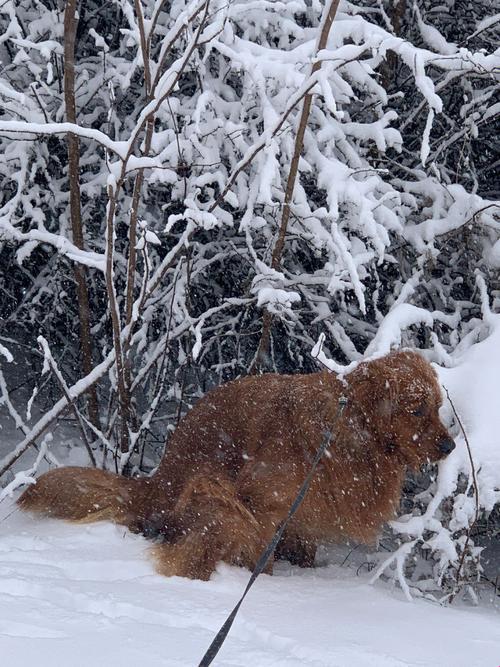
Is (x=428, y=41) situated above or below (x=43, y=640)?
above

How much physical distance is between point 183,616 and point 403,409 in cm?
154

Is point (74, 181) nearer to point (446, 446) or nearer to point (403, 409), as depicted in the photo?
point (403, 409)

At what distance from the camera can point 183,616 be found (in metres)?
2.91

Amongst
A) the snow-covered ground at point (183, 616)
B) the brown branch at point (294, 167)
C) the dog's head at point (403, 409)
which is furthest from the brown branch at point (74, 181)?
the dog's head at point (403, 409)

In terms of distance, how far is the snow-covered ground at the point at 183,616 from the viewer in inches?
96.2

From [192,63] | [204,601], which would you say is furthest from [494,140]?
[204,601]

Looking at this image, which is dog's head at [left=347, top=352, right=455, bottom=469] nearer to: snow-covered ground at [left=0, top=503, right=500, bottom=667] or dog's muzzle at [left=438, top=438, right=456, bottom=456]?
dog's muzzle at [left=438, top=438, right=456, bottom=456]

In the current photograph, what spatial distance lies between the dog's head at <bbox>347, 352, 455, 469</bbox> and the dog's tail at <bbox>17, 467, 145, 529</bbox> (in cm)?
124

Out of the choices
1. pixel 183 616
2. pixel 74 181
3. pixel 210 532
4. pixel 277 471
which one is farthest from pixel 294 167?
pixel 183 616

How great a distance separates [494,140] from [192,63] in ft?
7.77

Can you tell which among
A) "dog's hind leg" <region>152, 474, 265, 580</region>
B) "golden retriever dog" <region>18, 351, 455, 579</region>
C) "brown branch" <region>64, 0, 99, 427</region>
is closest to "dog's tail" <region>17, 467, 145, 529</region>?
"golden retriever dog" <region>18, 351, 455, 579</region>

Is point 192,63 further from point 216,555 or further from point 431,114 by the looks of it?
point 216,555

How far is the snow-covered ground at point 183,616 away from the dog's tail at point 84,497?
3.6 inches

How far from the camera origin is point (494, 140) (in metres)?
5.95
